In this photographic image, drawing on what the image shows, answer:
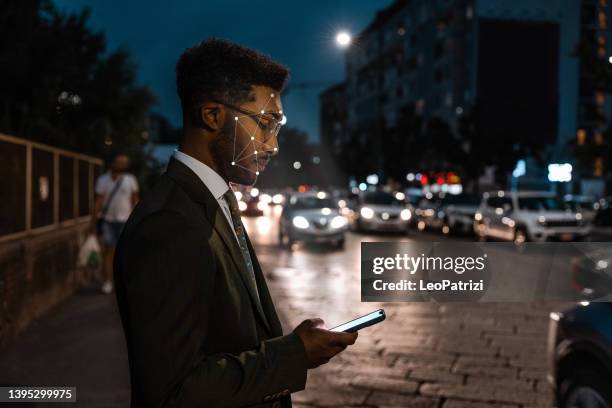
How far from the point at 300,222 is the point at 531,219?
6.26 m

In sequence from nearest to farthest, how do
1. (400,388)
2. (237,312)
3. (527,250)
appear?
(237,312) < (527,250) < (400,388)

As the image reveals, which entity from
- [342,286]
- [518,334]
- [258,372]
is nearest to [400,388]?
[518,334]

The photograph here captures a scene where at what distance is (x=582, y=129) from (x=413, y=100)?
19550 mm

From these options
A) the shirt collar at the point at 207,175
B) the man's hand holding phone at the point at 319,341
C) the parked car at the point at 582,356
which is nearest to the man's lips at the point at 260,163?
the shirt collar at the point at 207,175

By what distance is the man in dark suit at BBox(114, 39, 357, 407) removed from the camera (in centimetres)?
146

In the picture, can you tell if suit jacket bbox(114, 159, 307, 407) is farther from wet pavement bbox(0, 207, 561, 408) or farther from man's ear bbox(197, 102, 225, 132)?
wet pavement bbox(0, 207, 561, 408)

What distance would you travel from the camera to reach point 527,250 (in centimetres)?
220

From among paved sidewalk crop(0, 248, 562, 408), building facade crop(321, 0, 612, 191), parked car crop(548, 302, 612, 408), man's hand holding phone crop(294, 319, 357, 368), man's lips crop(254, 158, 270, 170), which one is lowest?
paved sidewalk crop(0, 248, 562, 408)

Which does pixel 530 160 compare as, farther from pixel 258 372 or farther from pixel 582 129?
pixel 258 372

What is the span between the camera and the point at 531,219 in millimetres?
18344
